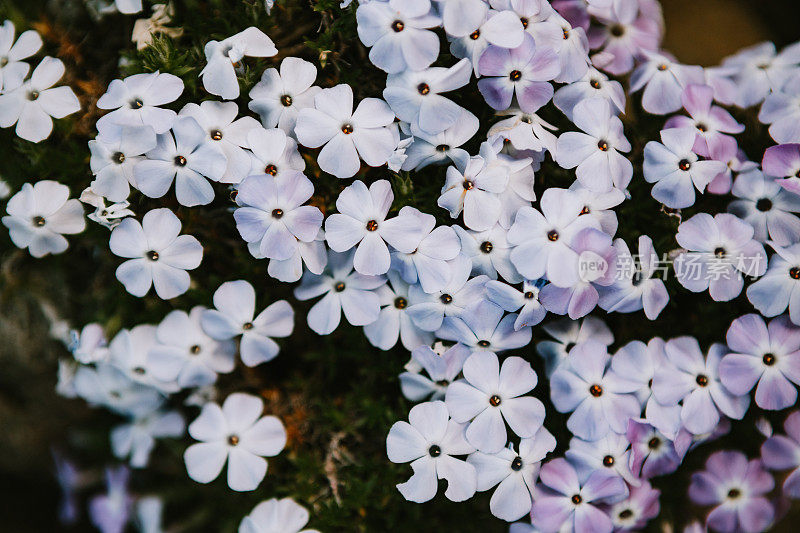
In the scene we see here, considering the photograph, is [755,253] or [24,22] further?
[24,22]

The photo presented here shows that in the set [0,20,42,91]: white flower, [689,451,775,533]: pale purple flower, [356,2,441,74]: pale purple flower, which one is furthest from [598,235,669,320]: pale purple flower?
[0,20,42,91]: white flower

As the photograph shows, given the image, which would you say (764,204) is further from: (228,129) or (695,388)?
(228,129)

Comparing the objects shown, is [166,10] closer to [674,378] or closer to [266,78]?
[266,78]

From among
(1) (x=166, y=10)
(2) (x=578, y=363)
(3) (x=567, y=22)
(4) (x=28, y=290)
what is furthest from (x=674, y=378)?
(4) (x=28, y=290)

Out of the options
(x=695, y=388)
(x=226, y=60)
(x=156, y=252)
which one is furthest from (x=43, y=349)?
(x=695, y=388)

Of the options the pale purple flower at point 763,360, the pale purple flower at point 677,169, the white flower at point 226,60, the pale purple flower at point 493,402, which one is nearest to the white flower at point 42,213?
the white flower at point 226,60

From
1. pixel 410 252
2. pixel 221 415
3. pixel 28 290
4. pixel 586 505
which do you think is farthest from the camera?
pixel 28 290
